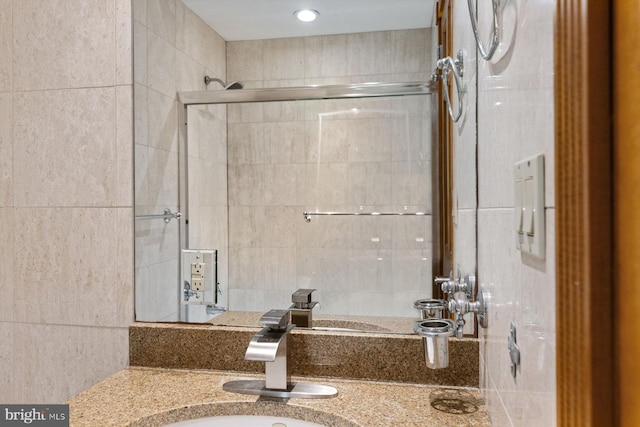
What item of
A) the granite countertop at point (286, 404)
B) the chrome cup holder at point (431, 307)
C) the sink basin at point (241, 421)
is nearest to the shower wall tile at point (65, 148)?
the granite countertop at point (286, 404)

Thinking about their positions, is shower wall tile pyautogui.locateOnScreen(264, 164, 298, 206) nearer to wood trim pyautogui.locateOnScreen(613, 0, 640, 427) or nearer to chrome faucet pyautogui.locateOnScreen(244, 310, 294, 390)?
chrome faucet pyautogui.locateOnScreen(244, 310, 294, 390)

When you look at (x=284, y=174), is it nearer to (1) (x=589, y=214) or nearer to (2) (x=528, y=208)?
(2) (x=528, y=208)

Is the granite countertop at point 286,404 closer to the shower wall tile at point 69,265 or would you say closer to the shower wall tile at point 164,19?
the shower wall tile at point 69,265

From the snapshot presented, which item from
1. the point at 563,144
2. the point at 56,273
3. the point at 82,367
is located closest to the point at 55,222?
the point at 56,273

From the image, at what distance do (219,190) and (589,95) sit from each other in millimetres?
1063

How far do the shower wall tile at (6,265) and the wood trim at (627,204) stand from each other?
1542 mm

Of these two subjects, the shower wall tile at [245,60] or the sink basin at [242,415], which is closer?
the sink basin at [242,415]

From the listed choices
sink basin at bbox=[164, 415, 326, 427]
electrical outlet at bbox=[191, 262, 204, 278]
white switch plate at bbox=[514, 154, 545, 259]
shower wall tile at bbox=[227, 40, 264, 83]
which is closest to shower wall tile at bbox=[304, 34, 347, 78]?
shower wall tile at bbox=[227, 40, 264, 83]

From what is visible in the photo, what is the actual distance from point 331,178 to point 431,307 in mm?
437

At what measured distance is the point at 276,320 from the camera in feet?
3.54

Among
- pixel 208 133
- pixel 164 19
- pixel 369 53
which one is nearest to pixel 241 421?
pixel 208 133

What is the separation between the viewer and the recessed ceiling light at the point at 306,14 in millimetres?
1246

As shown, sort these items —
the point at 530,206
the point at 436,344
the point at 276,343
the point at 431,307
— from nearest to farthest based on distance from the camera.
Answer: the point at 530,206 < the point at 436,344 < the point at 276,343 < the point at 431,307

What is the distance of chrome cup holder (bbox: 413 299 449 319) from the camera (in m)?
1.16
